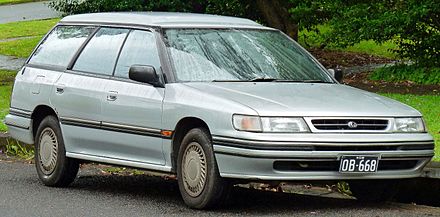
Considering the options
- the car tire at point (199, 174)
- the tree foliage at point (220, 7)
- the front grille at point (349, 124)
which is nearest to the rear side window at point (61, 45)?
the car tire at point (199, 174)

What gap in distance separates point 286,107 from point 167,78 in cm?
126

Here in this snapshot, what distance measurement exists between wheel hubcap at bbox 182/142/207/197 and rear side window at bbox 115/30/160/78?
100cm

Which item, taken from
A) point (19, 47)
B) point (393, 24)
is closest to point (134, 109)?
point (393, 24)

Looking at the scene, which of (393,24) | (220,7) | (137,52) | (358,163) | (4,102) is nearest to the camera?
(358,163)

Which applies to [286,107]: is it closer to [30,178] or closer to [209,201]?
[209,201]

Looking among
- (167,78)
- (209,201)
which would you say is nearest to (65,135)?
(167,78)

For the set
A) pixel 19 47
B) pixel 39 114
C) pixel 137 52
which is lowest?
pixel 19 47

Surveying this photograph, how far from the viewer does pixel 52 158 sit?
409 inches

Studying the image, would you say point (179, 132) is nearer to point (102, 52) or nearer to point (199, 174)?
point (199, 174)

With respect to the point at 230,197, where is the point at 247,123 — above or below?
above

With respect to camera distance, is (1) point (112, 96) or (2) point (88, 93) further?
(2) point (88, 93)

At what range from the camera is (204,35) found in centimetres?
966

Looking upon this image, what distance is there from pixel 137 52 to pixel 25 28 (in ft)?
78.2

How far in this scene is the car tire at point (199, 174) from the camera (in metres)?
8.53
